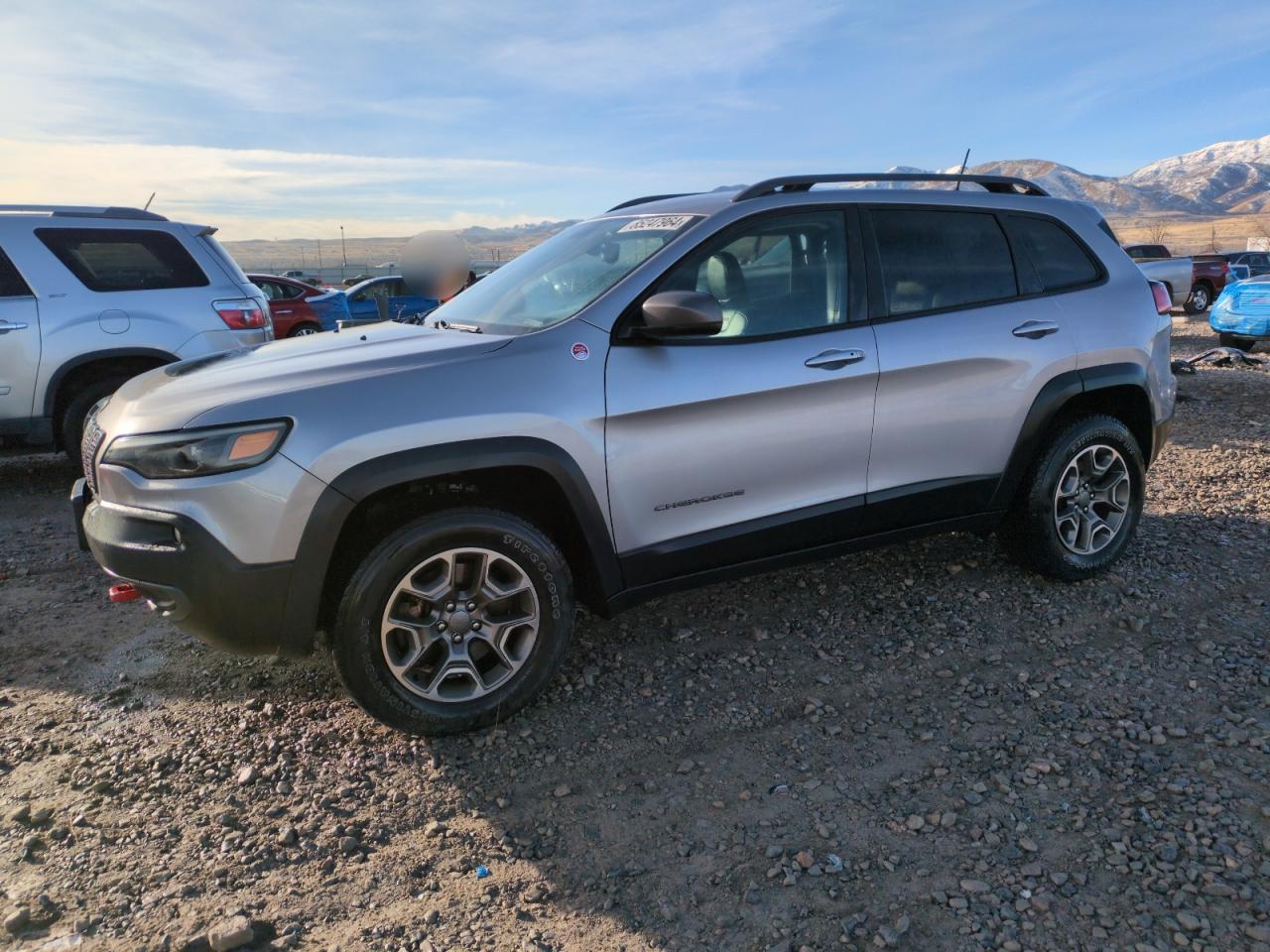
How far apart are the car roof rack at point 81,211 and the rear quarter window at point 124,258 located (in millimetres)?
120

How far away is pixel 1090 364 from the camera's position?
4.13 metres

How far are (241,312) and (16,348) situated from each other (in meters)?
1.40

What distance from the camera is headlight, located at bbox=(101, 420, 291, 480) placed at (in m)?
2.74

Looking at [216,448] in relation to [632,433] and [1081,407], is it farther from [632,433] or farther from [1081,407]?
[1081,407]

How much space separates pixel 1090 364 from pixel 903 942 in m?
2.92

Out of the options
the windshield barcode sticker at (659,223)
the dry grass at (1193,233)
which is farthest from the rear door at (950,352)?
the dry grass at (1193,233)

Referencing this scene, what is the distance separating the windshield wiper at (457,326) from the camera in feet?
11.7

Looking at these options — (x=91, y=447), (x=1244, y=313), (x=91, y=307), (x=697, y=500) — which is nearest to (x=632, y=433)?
(x=697, y=500)

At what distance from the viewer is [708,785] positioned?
2.87 m

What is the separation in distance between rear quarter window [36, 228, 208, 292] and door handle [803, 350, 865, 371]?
194 inches

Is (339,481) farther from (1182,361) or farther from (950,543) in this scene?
(1182,361)

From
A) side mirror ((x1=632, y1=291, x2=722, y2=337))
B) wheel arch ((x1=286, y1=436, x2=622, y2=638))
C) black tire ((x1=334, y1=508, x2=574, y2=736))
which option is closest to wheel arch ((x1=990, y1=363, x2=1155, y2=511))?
side mirror ((x1=632, y1=291, x2=722, y2=337))

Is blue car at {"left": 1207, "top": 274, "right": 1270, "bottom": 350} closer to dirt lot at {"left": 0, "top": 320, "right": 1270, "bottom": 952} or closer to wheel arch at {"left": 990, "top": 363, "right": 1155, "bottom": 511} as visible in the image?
wheel arch at {"left": 990, "top": 363, "right": 1155, "bottom": 511}

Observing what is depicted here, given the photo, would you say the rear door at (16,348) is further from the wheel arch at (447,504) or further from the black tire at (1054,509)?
the black tire at (1054,509)
